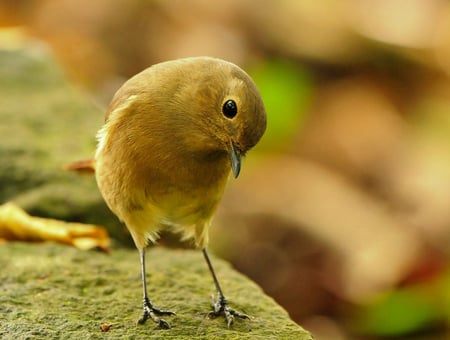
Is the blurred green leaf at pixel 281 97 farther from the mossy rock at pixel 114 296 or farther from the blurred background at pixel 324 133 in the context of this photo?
the mossy rock at pixel 114 296

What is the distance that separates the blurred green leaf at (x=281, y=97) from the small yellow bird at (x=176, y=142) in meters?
4.61

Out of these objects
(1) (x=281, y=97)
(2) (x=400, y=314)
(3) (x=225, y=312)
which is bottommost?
(3) (x=225, y=312)

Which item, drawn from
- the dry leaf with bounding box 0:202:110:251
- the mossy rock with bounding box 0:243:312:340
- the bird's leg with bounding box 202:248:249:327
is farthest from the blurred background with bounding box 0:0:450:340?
the bird's leg with bounding box 202:248:249:327

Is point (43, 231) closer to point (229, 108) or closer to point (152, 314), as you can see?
point (152, 314)

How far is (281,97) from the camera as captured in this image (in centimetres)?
866

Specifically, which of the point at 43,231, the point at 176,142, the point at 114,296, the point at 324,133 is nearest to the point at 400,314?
the point at 43,231

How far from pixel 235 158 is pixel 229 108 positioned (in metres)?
0.20

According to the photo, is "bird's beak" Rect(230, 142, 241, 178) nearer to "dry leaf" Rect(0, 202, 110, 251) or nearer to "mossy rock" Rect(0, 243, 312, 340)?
"mossy rock" Rect(0, 243, 312, 340)

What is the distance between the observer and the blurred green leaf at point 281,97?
28.2 ft

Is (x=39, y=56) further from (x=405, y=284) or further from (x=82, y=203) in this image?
(x=405, y=284)

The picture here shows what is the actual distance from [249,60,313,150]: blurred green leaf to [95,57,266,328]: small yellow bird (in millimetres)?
4608

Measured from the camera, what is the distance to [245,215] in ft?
25.6

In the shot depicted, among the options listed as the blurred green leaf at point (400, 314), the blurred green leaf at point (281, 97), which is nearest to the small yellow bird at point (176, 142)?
the blurred green leaf at point (400, 314)

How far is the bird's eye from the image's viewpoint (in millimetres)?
3506
